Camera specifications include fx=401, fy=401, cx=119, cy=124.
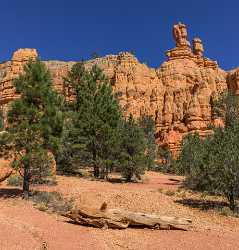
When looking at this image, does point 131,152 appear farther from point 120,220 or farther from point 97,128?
point 120,220

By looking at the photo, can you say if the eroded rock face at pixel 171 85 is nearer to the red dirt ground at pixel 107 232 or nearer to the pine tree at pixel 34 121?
the pine tree at pixel 34 121

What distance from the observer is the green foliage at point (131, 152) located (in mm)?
34688

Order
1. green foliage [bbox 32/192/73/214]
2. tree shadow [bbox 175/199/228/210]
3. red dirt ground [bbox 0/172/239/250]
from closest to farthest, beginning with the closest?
red dirt ground [bbox 0/172/239/250], green foliage [bbox 32/192/73/214], tree shadow [bbox 175/199/228/210]

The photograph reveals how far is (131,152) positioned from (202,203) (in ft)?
40.0

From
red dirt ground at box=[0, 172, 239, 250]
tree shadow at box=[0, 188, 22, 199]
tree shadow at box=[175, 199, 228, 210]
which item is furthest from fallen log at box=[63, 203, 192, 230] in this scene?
tree shadow at box=[0, 188, 22, 199]

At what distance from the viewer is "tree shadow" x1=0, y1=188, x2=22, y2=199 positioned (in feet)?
72.6

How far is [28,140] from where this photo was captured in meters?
22.2

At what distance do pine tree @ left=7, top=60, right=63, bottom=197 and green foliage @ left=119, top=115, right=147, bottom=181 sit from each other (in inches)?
481

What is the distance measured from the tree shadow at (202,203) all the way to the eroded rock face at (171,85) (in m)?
57.2

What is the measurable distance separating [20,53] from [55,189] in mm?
78913

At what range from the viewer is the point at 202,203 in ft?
78.8

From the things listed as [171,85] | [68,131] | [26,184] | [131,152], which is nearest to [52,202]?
[26,184]

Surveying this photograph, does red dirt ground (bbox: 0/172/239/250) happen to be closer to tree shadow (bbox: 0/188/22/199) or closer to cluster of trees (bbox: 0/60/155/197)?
tree shadow (bbox: 0/188/22/199)

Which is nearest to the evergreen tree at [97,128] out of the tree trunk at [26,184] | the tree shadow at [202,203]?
the tree shadow at [202,203]
